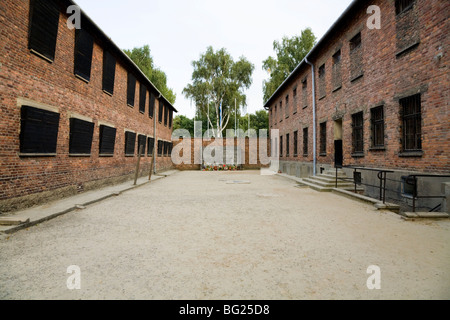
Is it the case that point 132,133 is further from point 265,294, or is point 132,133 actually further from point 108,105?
point 265,294

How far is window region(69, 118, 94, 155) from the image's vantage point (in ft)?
30.7

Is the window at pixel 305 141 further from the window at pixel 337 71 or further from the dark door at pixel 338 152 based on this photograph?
the window at pixel 337 71

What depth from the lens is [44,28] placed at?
25.5 ft

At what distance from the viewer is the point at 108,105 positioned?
41.5 feet

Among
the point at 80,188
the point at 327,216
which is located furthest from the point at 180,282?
the point at 80,188

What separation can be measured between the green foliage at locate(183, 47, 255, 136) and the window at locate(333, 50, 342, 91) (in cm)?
2000

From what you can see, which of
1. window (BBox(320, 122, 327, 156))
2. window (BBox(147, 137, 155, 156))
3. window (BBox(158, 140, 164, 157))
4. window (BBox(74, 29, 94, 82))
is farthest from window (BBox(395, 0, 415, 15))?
window (BBox(158, 140, 164, 157))

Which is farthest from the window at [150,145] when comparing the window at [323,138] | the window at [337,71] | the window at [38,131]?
the window at [337,71]

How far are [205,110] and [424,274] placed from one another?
3335cm

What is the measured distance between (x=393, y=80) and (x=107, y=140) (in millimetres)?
12041

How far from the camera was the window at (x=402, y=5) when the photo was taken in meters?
8.26

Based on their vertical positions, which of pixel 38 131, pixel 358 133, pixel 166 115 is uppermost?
pixel 166 115

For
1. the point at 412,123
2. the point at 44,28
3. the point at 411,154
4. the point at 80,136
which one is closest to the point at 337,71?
the point at 412,123

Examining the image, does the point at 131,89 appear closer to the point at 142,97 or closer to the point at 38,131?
the point at 142,97
